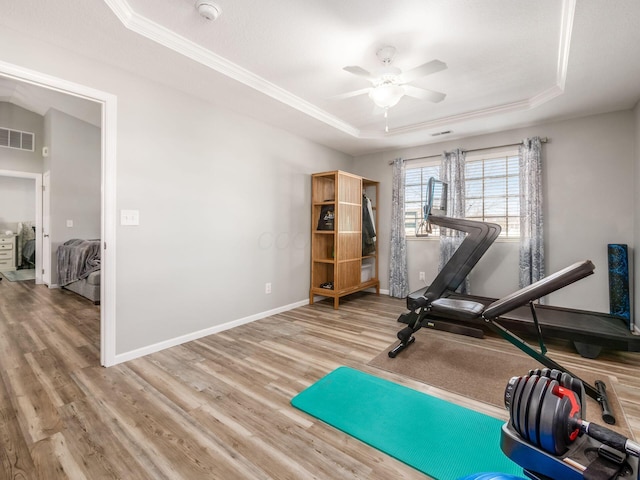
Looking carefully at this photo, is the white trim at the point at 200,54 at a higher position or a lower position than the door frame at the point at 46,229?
higher

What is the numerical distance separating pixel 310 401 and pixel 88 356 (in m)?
2.07

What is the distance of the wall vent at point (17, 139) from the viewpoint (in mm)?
5801

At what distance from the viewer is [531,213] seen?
3.77 m

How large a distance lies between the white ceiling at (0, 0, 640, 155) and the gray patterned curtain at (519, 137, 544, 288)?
0.49 meters

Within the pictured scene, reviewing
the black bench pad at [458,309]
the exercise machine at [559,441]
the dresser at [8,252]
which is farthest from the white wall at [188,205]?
the dresser at [8,252]

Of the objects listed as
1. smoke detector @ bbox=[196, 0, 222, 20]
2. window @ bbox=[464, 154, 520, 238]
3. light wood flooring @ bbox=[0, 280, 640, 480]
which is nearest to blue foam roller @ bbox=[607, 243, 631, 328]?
light wood flooring @ bbox=[0, 280, 640, 480]

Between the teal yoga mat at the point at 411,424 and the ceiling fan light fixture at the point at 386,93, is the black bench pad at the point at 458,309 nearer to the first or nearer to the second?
the teal yoga mat at the point at 411,424

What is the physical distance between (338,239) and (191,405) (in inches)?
109

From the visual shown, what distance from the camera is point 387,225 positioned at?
5.14 meters

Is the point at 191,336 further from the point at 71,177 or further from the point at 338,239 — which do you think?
the point at 71,177

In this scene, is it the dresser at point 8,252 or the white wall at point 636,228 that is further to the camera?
the dresser at point 8,252

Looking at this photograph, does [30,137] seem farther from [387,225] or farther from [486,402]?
[486,402]

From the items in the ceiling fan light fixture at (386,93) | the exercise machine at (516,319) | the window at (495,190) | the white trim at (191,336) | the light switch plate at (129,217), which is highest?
the ceiling fan light fixture at (386,93)

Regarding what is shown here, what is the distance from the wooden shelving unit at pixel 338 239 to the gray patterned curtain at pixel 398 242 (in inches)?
15.6
